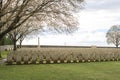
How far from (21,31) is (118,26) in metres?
50.6

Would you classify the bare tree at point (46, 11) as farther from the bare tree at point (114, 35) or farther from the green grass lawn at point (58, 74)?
the bare tree at point (114, 35)

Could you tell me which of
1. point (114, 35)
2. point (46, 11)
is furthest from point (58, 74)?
point (114, 35)

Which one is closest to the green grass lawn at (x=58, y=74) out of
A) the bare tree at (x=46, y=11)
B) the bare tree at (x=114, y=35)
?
the bare tree at (x=46, y=11)

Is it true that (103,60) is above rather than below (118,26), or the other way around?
below

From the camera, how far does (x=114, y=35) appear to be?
3654 inches

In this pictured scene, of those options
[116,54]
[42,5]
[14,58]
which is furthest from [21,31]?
[42,5]

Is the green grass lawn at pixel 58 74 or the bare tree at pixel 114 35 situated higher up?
the bare tree at pixel 114 35

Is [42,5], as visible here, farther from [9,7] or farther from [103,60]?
[103,60]

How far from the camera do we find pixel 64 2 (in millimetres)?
24156

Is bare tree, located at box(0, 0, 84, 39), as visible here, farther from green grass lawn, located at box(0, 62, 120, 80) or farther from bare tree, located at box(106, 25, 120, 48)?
bare tree, located at box(106, 25, 120, 48)

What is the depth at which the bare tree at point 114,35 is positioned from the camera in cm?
9281

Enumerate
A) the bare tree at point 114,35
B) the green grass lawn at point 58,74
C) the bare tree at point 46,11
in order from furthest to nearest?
1. the bare tree at point 114,35
2. the bare tree at point 46,11
3. the green grass lawn at point 58,74

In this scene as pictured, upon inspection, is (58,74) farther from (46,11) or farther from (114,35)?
(114,35)

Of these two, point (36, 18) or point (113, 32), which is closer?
point (36, 18)
